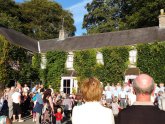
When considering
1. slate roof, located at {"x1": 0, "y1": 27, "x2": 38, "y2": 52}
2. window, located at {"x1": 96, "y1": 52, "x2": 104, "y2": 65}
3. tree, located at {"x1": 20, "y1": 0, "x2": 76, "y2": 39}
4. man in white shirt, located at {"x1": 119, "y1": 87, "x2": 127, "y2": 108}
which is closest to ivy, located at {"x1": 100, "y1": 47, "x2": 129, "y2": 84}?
window, located at {"x1": 96, "y1": 52, "x2": 104, "y2": 65}

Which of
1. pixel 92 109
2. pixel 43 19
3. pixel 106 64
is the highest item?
pixel 43 19

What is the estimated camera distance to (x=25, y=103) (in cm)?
2105

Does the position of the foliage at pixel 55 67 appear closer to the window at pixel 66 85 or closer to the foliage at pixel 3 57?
the window at pixel 66 85

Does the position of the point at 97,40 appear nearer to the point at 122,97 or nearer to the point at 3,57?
the point at 3,57

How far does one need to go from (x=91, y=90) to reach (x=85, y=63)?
98.6 ft

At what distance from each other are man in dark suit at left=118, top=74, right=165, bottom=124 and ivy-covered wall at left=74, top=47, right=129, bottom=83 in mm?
28219

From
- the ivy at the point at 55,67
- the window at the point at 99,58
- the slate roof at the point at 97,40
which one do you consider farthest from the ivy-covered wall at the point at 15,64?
the window at the point at 99,58

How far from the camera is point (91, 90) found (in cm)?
449

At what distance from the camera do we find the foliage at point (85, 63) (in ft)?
112

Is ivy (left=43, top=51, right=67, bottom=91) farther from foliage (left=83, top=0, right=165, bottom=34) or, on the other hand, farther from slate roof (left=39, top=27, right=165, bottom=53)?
foliage (left=83, top=0, right=165, bottom=34)

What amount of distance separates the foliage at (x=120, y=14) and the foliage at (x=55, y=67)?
14.8 metres

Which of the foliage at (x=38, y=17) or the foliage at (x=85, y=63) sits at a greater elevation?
the foliage at (x=38, y=17)

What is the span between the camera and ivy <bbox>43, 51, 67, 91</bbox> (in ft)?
117

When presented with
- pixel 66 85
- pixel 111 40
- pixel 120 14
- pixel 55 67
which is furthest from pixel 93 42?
pixel 120 14
